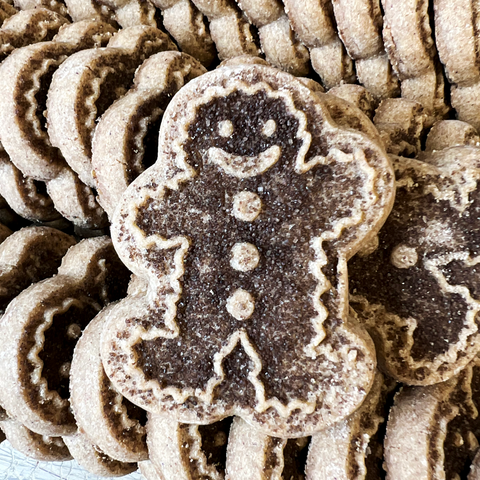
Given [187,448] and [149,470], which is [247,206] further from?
[149,470]

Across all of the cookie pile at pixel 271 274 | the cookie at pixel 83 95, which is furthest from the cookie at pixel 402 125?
the cookie at pixel 83 95

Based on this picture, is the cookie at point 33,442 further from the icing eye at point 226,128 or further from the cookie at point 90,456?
the icing eye at point 226,128

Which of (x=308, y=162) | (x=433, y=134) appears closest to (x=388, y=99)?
(x=433, y=134)

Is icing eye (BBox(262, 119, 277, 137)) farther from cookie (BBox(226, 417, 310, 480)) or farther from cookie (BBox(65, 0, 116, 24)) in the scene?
cookie (BBox(65, 0, 116, 24))

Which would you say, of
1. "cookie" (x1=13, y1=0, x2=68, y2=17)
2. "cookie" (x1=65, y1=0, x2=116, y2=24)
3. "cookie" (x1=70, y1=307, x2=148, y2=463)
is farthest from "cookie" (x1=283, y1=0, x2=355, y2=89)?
"cookie" (x1=70, y1=307, x2=148, y2=463)

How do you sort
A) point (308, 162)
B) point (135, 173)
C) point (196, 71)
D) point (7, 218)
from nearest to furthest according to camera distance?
point (308, 162)
point (135, 173)
point (196, 71)
point (7, 218)

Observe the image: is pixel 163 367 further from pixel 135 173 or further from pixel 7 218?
pixel 7 218
